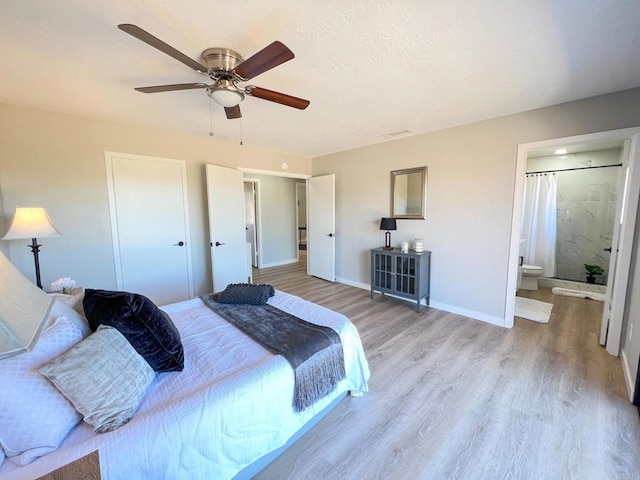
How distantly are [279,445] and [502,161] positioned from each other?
337cm

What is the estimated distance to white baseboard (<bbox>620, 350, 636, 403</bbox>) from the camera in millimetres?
1835

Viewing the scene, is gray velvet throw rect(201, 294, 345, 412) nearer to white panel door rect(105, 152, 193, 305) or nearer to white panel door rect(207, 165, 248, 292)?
white panel door rect(207, 165, 248, 292)

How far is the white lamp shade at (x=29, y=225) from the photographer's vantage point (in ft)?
6.93

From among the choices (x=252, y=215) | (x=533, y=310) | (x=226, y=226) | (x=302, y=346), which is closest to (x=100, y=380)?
(x=302, y=346)

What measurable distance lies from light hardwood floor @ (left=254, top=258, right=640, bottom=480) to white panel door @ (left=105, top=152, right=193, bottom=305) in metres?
2.76

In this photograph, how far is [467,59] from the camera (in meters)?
1.78

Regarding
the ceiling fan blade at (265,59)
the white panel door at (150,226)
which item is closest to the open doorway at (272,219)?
the white panel door at (150,226)

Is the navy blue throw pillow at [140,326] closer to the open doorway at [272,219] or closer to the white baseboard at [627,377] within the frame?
the white baseboard at [627,377]

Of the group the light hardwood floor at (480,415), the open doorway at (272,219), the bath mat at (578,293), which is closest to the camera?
the light hardwood floor at (480,415)

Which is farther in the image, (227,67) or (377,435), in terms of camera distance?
(227,67)

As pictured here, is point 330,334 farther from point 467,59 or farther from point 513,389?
point 467,59

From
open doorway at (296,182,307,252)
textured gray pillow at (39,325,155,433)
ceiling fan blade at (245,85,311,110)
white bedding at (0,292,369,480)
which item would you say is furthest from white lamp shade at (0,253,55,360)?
open doorway at (296,182,307,252)

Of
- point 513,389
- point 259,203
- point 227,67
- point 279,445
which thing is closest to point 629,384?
point 513,389

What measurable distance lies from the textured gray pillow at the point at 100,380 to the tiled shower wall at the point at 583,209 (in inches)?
245
